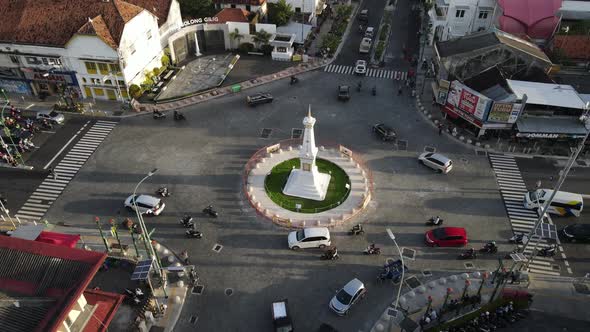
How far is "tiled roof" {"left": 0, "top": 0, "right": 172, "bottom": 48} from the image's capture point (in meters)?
67.5

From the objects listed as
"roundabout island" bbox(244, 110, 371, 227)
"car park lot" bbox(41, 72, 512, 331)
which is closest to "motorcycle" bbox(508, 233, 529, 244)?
"car park lot" bbox(41, 72, 512, 331)

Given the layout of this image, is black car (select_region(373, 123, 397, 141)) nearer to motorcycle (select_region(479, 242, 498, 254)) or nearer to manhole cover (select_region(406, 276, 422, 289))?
motorcycle (select_region(479, 242, 498, 254))

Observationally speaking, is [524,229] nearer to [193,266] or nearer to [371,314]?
[371,314]

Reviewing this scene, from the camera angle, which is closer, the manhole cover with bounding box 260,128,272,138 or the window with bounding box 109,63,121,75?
the manhole cover with bounding box 260,128,272,138

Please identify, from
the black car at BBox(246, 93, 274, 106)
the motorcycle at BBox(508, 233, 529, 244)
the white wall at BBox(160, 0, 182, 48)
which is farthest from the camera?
the white wall at BBox(160, 0, 182, 48)

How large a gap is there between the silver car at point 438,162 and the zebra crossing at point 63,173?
4576cm

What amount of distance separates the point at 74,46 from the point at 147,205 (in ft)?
102

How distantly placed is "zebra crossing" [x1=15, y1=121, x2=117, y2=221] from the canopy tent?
59.5m

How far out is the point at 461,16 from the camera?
81.6m

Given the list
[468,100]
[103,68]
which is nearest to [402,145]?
[468,100]

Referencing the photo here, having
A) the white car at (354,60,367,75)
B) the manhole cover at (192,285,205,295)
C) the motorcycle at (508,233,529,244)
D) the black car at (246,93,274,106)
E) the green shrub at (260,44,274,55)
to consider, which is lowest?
the manhole cover at (192,285,205,295)

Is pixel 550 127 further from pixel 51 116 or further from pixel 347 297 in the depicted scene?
pixel 51 116

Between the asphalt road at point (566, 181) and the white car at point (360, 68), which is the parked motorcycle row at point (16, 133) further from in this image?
the asphalt road at point (566, 181)

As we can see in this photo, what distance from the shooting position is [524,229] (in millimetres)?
51156
